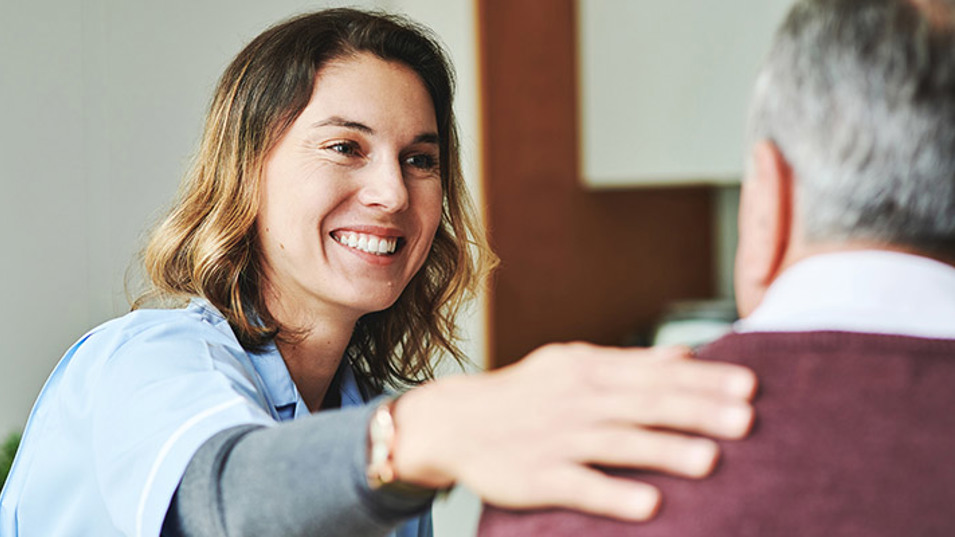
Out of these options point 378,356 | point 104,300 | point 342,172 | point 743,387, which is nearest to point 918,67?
point 743,387

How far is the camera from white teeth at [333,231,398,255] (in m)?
1.37

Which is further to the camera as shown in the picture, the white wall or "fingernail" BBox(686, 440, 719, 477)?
the white wall

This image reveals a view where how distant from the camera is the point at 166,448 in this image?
0.86 meters

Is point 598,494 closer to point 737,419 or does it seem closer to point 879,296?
point 737,419

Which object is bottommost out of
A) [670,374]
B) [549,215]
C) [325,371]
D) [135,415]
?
[549,215]

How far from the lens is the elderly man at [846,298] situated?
0.64 meters

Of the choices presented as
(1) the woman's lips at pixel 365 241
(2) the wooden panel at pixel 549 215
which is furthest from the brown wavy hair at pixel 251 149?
(2) the wooden panel at pixel 549 215

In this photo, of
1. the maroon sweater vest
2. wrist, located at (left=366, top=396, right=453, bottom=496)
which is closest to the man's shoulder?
the maroon sweater vest

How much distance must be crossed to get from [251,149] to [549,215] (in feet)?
6.32


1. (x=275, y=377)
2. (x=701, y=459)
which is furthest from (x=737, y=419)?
(x=275, y=377)

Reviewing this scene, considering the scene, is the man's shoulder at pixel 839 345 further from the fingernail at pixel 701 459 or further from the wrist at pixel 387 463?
the wrist at pixel 387 463

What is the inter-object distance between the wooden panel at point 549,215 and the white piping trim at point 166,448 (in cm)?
225

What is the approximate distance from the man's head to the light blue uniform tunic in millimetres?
426

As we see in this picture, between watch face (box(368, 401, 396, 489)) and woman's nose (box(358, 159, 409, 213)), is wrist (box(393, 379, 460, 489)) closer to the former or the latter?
watch face (box(368, 401, 396, 489))
